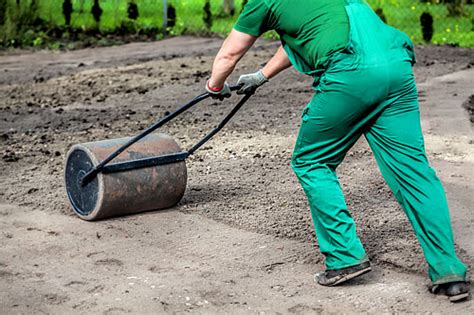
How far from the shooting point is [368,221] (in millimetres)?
6277

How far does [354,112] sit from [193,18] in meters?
12.9

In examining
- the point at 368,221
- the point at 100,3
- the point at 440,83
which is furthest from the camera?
the point at 100,3

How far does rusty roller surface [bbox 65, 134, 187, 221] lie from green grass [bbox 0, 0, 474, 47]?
9.07 meters

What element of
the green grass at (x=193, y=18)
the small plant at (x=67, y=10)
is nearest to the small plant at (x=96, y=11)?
the green grass at (x=193, y=18)

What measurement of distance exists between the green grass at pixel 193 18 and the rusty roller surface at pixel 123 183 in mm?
9071

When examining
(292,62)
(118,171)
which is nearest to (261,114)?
(118,171)

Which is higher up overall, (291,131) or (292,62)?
(292,62)

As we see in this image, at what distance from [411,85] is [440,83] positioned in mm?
6175

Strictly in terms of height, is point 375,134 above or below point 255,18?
below

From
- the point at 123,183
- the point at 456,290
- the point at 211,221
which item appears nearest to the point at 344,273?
the point at 456,290

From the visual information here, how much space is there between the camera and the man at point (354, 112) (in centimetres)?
491

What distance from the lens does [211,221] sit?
651cm

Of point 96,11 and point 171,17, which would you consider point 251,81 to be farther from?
point 96,11

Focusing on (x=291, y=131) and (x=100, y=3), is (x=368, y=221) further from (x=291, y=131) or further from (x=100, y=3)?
(x=100, y=3)
